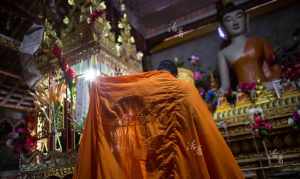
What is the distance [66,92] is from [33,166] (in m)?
0.74

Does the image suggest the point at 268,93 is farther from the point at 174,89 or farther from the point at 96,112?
the point at 96,112

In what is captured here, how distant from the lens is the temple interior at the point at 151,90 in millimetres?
1463

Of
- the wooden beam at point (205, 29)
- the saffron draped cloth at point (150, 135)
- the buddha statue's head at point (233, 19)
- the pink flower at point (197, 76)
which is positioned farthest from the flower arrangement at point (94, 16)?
the wooden beam at point (205, 29)

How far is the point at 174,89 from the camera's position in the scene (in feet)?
5.12

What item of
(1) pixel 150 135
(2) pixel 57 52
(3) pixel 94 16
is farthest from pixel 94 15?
(1) pixel 150 135

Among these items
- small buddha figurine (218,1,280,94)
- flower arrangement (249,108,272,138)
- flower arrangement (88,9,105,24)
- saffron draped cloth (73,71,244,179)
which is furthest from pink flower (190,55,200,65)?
saffron draped cloth (73,71,244,179)

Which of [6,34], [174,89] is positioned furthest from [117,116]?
[6,34]

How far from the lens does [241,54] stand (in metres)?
3.65

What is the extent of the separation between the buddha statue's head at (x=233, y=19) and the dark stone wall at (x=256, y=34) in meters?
0.41

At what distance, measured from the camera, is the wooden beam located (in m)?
3.84

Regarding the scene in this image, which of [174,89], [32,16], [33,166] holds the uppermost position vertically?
[32,16]

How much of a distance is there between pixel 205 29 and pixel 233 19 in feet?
2.26

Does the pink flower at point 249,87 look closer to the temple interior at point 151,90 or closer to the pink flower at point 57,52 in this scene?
the temple interior at point 151,90

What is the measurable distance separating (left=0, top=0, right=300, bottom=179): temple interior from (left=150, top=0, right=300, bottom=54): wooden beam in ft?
0.06
